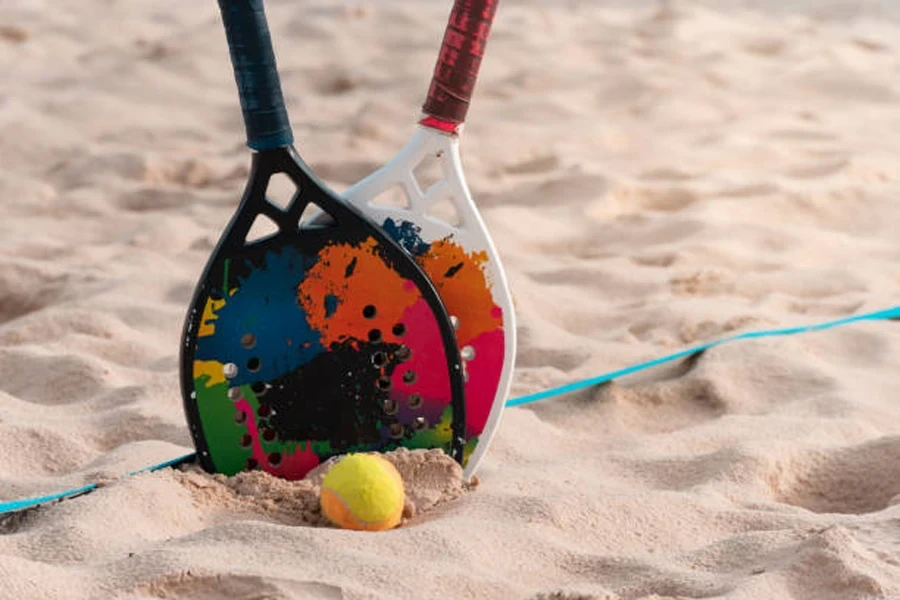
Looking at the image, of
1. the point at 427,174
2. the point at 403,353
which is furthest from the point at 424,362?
the point at 427,174

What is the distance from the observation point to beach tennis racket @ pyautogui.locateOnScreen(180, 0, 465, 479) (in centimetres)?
158

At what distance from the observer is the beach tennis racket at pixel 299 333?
158 centimetres

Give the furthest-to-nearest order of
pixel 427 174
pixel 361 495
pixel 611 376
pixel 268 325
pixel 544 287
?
1. pixel 427 174
2. pixel 544 287
3. pixel 611 376
4. pixel 268 325
5. pixel 361 495

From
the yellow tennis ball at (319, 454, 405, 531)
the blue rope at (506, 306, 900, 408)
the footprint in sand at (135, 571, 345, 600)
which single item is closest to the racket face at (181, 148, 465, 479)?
the yellow tennis ball at (319, 454, 405, 531)

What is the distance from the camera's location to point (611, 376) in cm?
209

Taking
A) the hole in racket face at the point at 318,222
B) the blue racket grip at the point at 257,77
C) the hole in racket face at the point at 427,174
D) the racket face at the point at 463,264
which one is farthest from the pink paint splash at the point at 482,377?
the hole in racket face at the point at 427,174

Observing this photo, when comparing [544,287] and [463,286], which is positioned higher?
[463,286]

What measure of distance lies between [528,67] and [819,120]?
93 cm

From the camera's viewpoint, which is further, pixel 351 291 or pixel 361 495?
pixel 351 291

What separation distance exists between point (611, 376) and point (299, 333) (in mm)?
645

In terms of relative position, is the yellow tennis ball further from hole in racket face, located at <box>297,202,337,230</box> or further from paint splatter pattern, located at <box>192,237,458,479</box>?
hole in racket face, located at <box>297,202,337,230</box>

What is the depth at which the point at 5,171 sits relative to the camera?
3.31 meters

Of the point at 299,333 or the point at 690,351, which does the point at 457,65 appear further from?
the point at 690,351

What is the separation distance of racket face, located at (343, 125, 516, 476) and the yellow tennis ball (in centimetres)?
18
